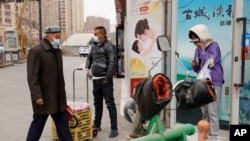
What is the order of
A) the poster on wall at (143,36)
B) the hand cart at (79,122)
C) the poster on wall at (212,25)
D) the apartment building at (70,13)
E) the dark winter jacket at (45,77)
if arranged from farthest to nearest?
the apartment building at (70,13)
the poster on wall at (143,36)
the poster on wall at (212,25)
the hand cart at (79,122)
the dark winter jacket at (45,77)

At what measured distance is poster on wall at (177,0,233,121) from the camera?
187 inches

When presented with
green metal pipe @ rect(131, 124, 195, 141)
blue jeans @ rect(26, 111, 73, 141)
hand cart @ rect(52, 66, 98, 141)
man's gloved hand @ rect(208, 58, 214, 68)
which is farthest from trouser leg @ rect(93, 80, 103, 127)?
green metal pipe @ rect(131, 124, 195, 141)

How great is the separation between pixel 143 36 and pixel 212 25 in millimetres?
1185

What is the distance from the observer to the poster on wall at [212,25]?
15.5 feet

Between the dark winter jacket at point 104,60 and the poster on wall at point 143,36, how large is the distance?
77cm

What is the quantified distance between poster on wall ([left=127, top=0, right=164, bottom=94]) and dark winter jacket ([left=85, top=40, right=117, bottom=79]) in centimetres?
77

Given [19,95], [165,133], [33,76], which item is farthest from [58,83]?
[19,95]

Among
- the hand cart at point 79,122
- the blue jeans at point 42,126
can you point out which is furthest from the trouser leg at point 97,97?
the blue jeans at point 42,126

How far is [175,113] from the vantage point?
5.11 meters

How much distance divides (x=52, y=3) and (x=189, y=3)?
161ft

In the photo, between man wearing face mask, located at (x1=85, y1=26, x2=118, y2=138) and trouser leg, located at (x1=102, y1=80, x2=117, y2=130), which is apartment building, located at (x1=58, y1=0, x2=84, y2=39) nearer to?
man wearing face mask, located at (x1=85, y1=26, x2=118, y2=138)

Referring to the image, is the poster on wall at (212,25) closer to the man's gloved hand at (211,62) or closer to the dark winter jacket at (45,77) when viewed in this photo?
the man's gloved hand at (211,62)

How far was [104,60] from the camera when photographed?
489 cm

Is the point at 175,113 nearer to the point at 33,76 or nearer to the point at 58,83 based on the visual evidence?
the point at 58,83
